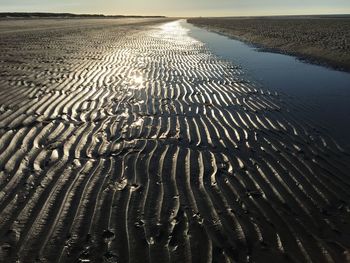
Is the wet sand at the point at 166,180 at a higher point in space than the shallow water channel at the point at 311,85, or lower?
higher

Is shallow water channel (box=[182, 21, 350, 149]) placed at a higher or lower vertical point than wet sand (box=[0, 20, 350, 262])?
lower

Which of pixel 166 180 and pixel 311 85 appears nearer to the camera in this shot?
pixel 166 180

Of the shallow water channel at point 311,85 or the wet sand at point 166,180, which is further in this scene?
the shallow water channel at point 311,85

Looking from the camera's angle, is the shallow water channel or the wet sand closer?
the wet sand

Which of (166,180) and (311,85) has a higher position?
(166,180)
